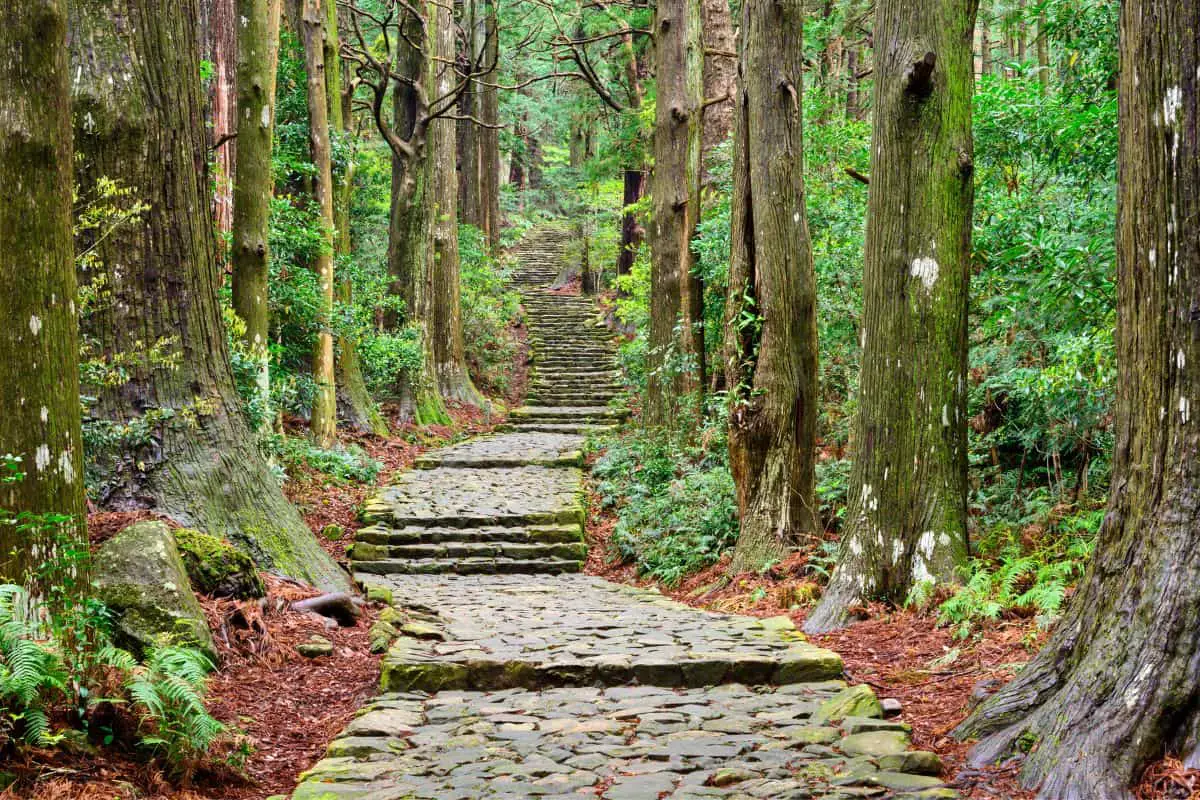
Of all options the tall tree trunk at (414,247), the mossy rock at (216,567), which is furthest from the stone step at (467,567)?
the tall tree trunk at (414,247)

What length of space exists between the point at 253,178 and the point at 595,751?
9.08 metres

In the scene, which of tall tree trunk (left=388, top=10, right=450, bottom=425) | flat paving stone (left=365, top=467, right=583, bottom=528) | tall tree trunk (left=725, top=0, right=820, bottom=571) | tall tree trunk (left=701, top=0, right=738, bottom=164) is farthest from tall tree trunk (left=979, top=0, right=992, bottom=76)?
tall tree trunk (left=388, top=10, right=450, bottom=425)

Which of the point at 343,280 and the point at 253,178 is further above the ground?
the point at 253,178

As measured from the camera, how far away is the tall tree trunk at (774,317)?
8.73 meters

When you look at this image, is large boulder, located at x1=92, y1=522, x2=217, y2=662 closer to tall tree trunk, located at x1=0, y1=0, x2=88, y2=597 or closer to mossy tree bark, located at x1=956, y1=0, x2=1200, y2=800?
tall tree trunk, located at x1=0, y1=0, x2=88, y2=597

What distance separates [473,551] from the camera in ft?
37.8

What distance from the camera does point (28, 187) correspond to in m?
3.88

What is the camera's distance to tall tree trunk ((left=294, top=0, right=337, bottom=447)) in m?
13.9

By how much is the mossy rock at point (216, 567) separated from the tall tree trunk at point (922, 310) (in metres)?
4.03

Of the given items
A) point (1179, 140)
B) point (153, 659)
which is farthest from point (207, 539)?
point (1179, 140)

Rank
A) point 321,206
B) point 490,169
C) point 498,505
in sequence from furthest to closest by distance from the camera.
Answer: point 490,169, point 321,206, point 498,505

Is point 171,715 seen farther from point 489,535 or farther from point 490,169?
point 490,169

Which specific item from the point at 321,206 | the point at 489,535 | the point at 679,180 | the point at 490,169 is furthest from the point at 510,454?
the point at 490,169

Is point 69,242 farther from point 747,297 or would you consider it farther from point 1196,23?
point 747,297
